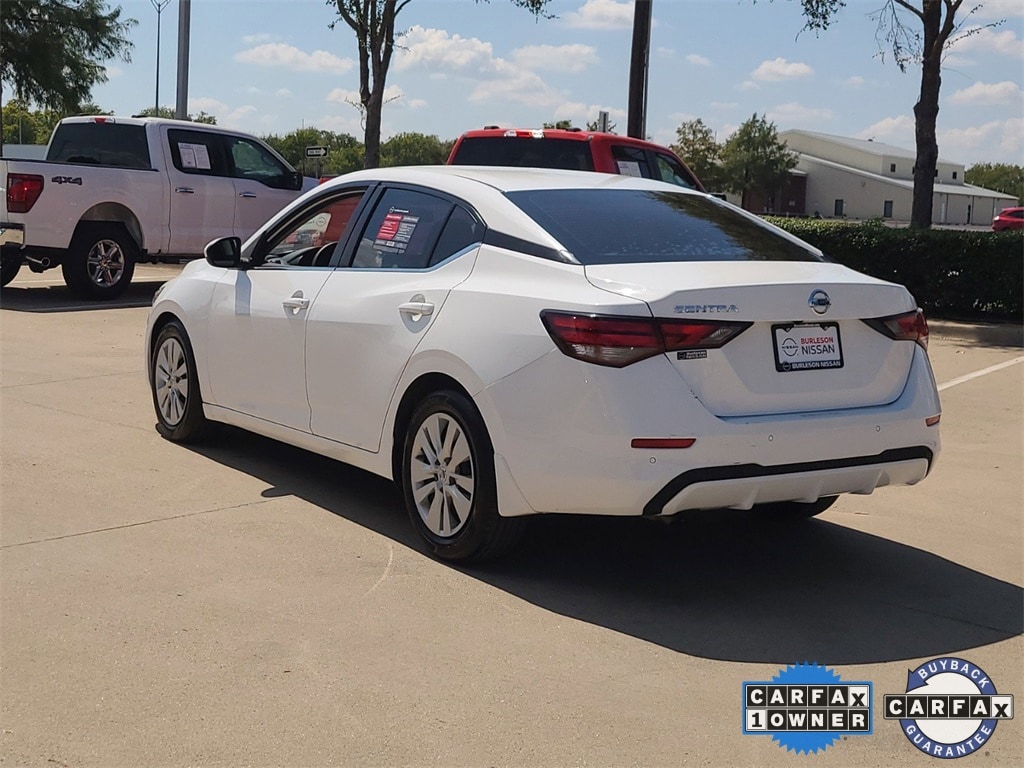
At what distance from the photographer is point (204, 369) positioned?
6.98 meters

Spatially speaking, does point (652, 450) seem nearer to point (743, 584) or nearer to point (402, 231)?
point (743, 584)

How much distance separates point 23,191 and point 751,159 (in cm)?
8683

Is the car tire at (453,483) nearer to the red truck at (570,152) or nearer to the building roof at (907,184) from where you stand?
the red truck at (570,152)

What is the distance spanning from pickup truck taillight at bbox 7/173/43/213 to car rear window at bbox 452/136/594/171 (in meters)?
4.44

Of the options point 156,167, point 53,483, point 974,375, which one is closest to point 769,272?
point 53,483

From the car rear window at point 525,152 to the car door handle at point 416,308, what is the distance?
747 cm

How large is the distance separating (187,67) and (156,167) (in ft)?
25.8

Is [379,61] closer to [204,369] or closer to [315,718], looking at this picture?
[204,369]

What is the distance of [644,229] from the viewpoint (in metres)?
5.45

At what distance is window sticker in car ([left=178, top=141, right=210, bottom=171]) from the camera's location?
50.5 ft

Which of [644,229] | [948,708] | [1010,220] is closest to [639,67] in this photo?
[644,229]

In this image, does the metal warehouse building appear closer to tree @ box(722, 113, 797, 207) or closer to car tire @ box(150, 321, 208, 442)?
tree @ box(722, 113, 797, 207)

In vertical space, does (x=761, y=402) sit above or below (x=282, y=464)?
above

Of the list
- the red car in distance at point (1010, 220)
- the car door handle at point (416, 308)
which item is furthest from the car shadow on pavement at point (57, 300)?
the red car in distance at point (1010, 220)
